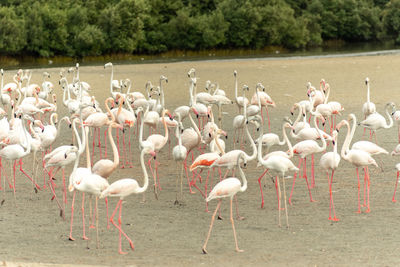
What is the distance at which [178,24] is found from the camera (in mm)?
54906

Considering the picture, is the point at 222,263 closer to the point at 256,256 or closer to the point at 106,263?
the point at 256,256

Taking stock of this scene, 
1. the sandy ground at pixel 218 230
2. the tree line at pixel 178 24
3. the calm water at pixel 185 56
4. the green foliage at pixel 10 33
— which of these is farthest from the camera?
the tree line at pixel 178 24

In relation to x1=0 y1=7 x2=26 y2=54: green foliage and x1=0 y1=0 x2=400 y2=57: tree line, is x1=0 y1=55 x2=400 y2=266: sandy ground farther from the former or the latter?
x1=0 y1=0 x2=400 y2=57: tree line

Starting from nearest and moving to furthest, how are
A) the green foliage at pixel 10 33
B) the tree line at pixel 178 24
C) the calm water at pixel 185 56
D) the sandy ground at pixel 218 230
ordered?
the sandy ground at pixel 218 230
the calm water at pixel 185 56
the green foliage at pixel 10 33
the tree line at pixel 178 24

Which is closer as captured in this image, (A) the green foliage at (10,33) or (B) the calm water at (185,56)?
(B) the calm water at (185,56)

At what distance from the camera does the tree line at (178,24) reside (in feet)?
159

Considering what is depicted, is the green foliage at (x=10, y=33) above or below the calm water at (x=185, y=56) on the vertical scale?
above

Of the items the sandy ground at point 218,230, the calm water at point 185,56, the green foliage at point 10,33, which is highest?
the green foliage at point 10,33

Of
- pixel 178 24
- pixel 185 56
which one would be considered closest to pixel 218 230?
pixel 185 56

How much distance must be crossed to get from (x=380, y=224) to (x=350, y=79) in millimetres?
15763

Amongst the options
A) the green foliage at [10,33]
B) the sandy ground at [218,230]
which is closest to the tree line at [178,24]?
the green foliage at [10,33]

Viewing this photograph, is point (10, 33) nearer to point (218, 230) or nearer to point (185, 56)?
point (185, 56)

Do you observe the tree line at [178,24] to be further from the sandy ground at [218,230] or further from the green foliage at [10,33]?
the sandy ground at [218,230]

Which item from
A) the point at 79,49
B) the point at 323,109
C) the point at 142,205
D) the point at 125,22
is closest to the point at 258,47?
the point at 125,22
